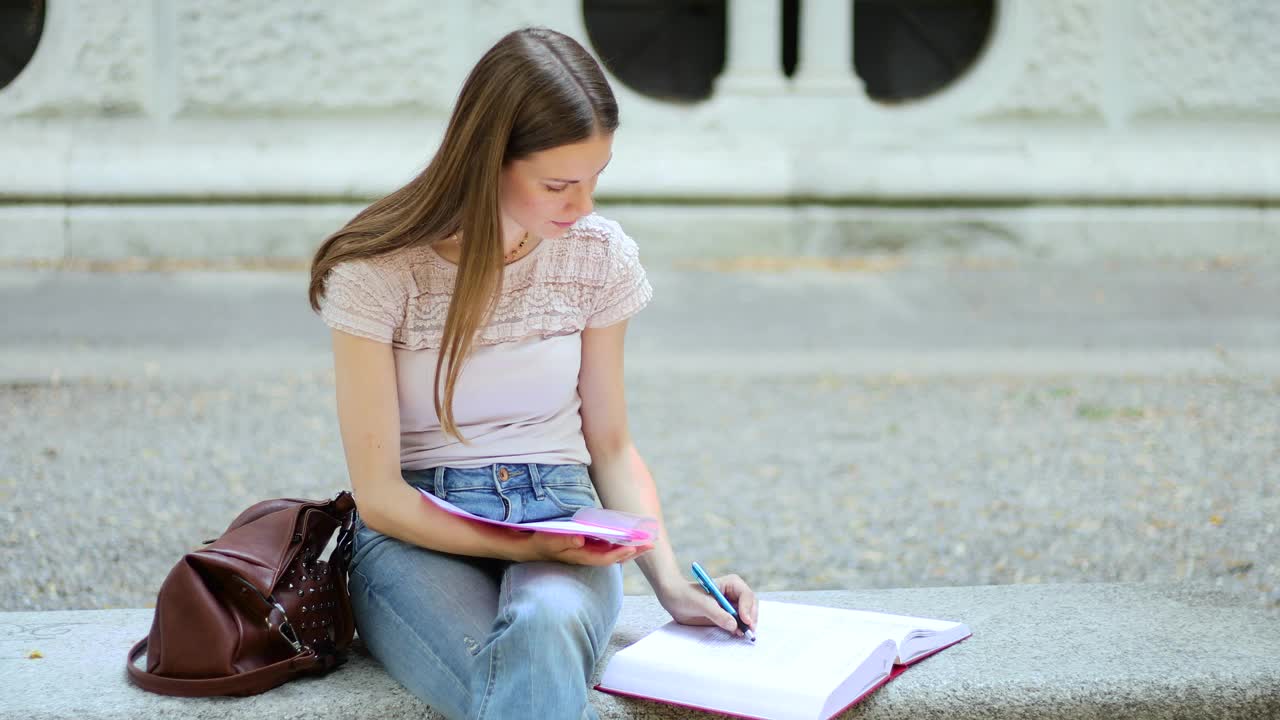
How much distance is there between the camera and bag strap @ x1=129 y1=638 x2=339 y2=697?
6.26 feet

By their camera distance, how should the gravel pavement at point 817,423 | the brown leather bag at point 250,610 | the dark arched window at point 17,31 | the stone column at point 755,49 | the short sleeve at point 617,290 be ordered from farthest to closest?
the dark arched window at point 17,31 < the stone column at point 755,49 < the gravel pavement at point 817,423 < the short sleeve at point 617,290 < the brown leather bag at point 250,610

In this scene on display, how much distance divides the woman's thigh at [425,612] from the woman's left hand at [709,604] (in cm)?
29

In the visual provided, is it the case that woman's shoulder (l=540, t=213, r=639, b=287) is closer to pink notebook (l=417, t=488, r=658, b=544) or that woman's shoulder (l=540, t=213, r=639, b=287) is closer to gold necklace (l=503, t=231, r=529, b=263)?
gold necklace (l=503, t=231, r=529, b=263)

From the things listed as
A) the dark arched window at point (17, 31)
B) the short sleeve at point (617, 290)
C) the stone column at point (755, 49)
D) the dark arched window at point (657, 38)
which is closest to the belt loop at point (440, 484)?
the short sleeve at point (617, 290)

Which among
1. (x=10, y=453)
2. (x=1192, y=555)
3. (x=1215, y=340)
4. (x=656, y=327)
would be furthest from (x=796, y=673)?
(x=1215, y=340)

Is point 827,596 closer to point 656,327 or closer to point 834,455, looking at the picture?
point 834,455

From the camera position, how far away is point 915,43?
8141 mm

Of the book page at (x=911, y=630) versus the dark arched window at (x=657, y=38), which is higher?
the dark arched window at (x=657, y=38)

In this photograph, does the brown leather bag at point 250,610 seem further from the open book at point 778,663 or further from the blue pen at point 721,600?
the blue pen at point 721,600

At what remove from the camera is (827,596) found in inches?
98.3

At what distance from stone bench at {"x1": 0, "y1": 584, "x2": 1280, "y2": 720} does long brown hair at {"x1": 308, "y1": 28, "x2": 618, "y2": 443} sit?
0.48 m

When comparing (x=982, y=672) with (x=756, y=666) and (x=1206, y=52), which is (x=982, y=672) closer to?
(x=756, y=666)

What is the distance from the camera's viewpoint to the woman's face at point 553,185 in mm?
1986

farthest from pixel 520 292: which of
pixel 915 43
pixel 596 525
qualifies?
pixel 915 43
